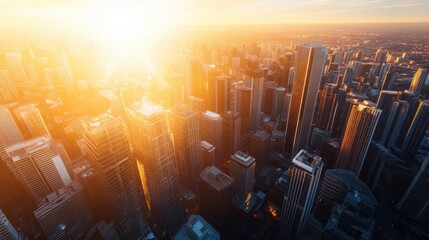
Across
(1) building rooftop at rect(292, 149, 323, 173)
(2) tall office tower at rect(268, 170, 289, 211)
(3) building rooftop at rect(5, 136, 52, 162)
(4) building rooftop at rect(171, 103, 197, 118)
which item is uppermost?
(4) building rooftop at rect(171, 103, 197, 118)

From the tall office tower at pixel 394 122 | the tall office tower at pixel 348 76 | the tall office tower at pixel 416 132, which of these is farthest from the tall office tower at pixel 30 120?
the tall office tower at pixel 348 76

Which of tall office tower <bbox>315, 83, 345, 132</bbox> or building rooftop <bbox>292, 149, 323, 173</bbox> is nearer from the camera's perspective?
building rooftop <bbox>292, 149, 323, 173</bbox>

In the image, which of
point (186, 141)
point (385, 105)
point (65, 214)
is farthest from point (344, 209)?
point (65, 214)

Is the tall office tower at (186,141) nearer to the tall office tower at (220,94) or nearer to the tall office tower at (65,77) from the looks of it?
the tall office tower at (220,94)

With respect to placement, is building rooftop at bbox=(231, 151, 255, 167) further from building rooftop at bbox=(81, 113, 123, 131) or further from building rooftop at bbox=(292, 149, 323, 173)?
building rooftop at bbox=(81, 113, 123, 131)

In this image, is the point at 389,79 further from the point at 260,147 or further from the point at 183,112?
the point at 183,112

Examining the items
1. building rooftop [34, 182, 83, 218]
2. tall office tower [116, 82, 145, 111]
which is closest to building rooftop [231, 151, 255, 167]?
tall office tower [116, 82, 145, 111]
